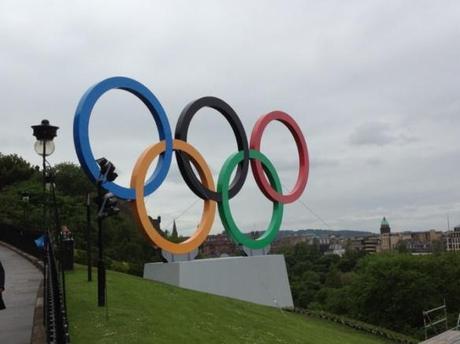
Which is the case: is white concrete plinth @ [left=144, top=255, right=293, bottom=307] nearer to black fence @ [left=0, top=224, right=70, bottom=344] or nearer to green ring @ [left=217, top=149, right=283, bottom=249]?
green ring @ [left=217, top=149, right=283, bottom=249]

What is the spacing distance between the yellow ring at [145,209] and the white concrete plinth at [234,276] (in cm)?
74

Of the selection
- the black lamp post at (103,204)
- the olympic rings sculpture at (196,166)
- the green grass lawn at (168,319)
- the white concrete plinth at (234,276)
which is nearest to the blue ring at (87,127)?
the olympic rings sculpture at (196,166)

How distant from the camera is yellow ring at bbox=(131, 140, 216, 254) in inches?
750

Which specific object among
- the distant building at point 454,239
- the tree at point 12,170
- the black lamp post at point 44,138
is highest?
the tree at point 12,170

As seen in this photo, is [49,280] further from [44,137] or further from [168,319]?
[44,137]

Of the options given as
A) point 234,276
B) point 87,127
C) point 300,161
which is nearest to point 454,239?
point 300,161

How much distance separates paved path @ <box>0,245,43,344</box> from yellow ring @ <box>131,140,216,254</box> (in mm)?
3960

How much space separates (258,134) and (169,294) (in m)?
9.74

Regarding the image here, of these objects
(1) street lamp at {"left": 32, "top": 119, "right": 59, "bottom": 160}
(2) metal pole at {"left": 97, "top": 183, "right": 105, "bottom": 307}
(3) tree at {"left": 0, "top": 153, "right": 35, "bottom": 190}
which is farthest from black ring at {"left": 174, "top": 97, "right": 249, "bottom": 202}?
(3) tree at {"left": 0, "top": 153, "right": 35, "bottom": 190}

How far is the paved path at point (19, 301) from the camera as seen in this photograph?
398 inches

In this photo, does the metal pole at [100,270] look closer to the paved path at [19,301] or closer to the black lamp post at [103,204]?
the black lamp post at [103,204]

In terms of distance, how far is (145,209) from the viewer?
19250mm

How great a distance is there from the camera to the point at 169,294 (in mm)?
16406

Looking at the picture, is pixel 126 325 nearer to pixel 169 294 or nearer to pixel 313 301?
pixel 169 294
